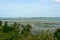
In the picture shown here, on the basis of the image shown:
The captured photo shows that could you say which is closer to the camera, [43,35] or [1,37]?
[43,35]

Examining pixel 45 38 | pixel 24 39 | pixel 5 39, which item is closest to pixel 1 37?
pixel 5 39

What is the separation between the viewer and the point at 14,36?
51.3 feet

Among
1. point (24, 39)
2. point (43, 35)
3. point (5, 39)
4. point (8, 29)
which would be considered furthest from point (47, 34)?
point (8, 29)

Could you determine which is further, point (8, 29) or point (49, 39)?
point (8, 29)

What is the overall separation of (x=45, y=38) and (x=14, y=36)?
4.12m

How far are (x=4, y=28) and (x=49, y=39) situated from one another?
8724 mm

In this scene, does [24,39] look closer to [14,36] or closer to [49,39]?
[49,39]

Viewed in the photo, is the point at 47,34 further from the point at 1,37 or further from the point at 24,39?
the point at 1,37

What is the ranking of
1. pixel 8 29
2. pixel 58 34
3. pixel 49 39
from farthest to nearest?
pixel 8 29
pixel 58 34
pixel 49 39

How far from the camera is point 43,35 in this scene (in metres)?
12.1

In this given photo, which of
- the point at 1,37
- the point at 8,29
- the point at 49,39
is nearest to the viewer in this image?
the point at 49,39

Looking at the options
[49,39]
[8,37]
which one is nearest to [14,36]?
[8,37]

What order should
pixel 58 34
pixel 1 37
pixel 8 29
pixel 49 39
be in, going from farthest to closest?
pixel 8 29 < pixel 58 34 < pixel 1 37 < pixel 49 39

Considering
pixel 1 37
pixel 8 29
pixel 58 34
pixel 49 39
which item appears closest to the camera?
pixel 49 39
